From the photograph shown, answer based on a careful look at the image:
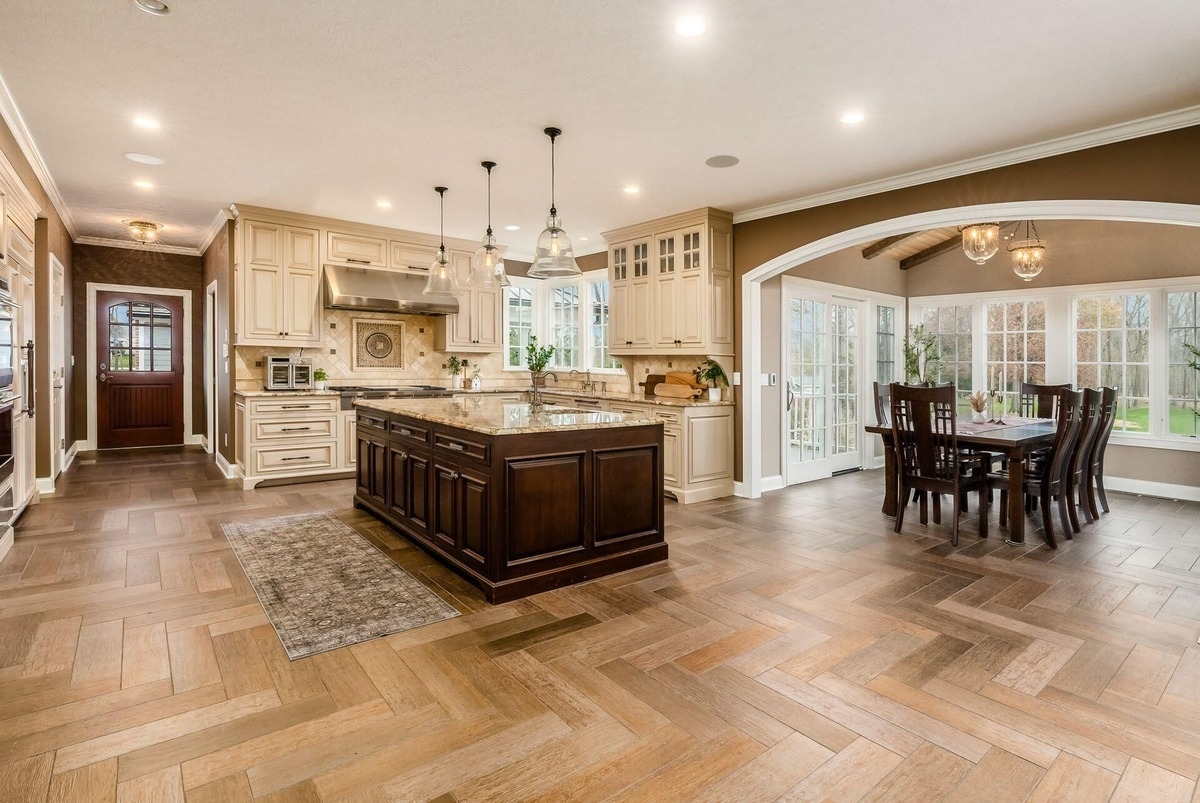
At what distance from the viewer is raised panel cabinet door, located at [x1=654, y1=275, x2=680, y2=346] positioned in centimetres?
602

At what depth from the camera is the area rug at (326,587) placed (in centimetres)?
282

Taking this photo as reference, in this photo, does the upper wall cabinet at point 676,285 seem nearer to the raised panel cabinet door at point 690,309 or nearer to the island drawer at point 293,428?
the raised panel cabinet door at point 690,309

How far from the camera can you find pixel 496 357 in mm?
8055

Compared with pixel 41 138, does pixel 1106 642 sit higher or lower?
lower

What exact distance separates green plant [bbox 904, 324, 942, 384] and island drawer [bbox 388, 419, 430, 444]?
20.2ft

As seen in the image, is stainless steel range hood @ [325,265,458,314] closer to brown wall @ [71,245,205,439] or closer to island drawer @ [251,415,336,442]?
island drawer @ [251,415,336,442]

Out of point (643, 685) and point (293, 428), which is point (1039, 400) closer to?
point (643, 685)

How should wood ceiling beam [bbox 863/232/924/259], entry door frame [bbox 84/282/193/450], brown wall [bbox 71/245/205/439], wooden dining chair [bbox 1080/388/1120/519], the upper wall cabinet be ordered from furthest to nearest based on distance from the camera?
entry door frame [bbox 84/282/193/450]
brown wall [bbox 71/245/205/439]
wood ceiling beam [bbox 863/232/924/259]
the upper wall cabinet
wooden dining chair [bbox 1080/388/1120/519]

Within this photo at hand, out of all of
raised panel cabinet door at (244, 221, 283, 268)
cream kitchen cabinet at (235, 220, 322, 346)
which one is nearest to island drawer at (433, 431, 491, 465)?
cream kitchen cabinet at (235, 220, 322, 346)

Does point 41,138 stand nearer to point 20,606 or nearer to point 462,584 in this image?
point 20,606

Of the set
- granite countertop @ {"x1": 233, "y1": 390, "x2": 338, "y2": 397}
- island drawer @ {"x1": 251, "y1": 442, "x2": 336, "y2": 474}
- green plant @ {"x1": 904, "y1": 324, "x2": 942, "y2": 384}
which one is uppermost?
green plant @ {"x1": 904, "y1": 324, "x2": 942, "y2": 384}

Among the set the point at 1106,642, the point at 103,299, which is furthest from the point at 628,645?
the point at 103,299

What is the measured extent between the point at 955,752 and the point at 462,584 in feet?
7.73

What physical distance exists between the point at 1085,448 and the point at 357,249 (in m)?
6.71
